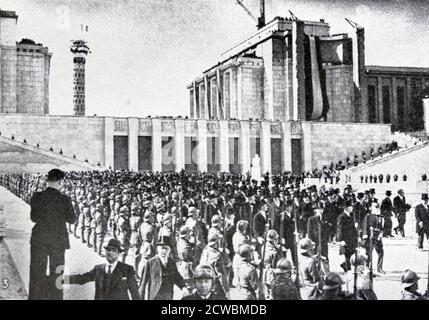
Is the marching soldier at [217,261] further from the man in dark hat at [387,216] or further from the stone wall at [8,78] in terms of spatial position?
the stone wall at [8,78]

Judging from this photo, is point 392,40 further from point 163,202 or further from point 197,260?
point 197,260

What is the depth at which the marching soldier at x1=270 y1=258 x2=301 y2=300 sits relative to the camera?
6.47m

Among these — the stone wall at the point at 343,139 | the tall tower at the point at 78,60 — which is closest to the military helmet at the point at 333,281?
the tall tower at the point at 78,60

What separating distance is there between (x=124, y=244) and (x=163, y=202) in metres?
2.42

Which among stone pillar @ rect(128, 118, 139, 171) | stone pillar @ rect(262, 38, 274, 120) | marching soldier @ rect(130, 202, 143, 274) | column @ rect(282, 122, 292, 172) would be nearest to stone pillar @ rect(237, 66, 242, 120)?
stone pillar @ rect(262, 38, 274, 120)

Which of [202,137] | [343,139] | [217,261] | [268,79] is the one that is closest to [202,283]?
[217,261]

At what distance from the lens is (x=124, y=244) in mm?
7727

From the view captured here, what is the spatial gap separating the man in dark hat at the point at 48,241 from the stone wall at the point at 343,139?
84.4ft

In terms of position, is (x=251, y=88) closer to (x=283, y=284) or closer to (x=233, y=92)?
(x=233, y=92)

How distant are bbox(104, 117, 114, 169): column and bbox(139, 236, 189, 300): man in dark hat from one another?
23509mm

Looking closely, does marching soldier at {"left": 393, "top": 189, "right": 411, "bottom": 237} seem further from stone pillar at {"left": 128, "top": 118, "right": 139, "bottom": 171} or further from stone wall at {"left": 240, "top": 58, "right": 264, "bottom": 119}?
stone wall at {"left": 240, "top": 58, "right": 264, "bottom": 119}
